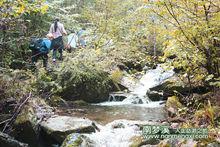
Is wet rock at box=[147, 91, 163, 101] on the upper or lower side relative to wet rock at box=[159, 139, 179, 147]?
lower

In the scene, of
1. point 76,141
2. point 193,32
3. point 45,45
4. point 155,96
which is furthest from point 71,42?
point 76,141

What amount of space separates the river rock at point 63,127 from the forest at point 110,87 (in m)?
0.02

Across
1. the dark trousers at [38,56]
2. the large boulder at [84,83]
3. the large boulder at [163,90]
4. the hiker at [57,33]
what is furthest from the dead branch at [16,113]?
the large boulder at [163,90]

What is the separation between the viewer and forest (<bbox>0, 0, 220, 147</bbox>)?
6.88 m

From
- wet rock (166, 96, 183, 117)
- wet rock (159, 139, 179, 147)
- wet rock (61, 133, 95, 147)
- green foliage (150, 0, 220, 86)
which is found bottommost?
wet rock (61, 133, 95, 147)

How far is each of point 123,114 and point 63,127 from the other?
9.95 feet

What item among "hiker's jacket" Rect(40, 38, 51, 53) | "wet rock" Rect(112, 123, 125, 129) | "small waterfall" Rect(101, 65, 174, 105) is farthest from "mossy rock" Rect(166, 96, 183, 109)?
"hiker's jacket" Rect(40, 38, 51, 53)

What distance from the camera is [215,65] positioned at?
7.80m

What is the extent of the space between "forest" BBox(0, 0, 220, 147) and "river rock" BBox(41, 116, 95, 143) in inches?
0.9

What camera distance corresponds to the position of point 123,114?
10.4 m

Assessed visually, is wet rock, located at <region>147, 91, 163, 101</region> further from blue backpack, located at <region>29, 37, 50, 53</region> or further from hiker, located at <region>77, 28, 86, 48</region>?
blue backpack, located at <region>29, 37, 50, 53</region>

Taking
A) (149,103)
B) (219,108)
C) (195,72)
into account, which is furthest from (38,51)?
(219,108)

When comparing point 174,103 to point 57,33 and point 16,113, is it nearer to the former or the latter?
point 16,113

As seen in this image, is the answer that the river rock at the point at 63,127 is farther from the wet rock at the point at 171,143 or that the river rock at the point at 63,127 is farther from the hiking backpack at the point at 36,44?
the hiking backpack at the point at 36,44
